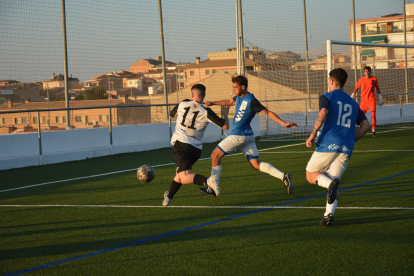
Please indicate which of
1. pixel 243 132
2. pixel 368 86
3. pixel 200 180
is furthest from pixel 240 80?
pixel 368 86

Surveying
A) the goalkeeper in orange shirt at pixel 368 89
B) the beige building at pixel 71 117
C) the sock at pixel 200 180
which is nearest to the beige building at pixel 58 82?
the beige building at pixel 71 117

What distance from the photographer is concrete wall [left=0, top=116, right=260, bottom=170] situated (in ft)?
38.3

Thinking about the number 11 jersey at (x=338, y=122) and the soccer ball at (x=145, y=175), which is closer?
the number 11 jersey at (x=338, y=122)

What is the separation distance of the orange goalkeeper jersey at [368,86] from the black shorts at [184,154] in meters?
9.62

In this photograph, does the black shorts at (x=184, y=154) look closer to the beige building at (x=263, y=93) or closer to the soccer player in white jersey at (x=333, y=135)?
the soccer player in white jersey at (x=333, y=135)

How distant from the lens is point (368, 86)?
1418 cm

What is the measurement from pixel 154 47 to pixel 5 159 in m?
6.70

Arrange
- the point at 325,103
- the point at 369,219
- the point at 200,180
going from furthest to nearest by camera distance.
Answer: the point at 200,180, the point at 369,219, the point at 325,103

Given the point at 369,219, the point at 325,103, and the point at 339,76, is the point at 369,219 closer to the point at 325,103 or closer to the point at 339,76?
the point at 325,103

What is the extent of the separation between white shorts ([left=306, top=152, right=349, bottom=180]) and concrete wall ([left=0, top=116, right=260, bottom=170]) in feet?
30.3

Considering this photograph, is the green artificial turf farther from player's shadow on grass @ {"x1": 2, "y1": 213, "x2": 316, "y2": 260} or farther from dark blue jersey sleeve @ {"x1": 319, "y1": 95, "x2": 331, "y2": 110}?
dark blue jersey sleeve @ {"x1": 319, "y1": 95, "x2": 331, "y2": 110}

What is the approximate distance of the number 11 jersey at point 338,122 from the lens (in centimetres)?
499

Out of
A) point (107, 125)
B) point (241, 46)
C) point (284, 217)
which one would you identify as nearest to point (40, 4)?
point (107, 125)

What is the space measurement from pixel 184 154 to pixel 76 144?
7.80 metres
